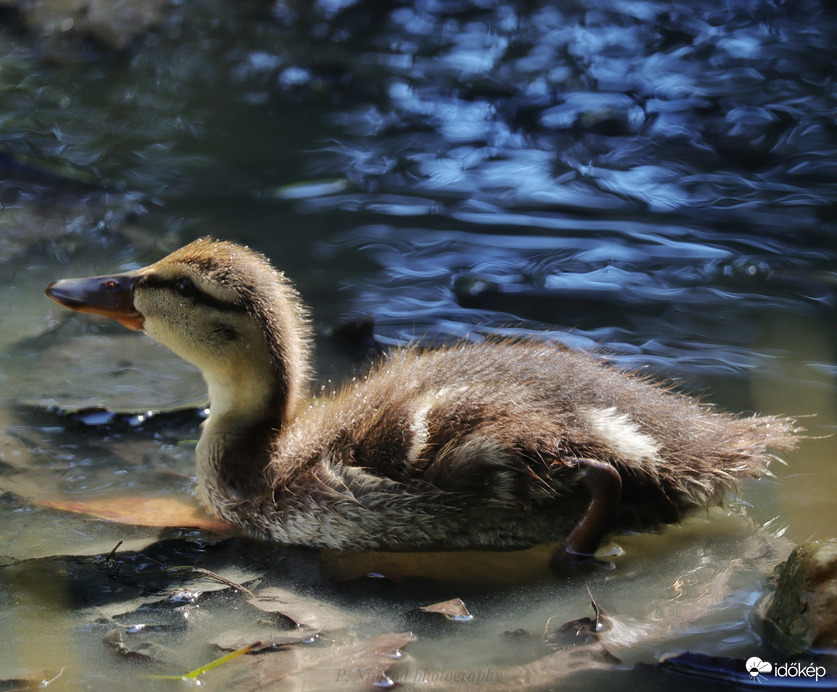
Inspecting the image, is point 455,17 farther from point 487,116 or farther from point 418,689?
point 418,689

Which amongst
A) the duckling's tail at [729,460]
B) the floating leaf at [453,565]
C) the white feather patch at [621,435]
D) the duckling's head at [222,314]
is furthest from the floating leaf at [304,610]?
the duckling's tail at [729,460]

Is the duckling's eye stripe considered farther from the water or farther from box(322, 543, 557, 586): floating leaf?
box(322, 543, 557, 586): floating leaf

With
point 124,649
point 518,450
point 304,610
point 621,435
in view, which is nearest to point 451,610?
point 304,610

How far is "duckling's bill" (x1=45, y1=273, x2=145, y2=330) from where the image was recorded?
12.5ft

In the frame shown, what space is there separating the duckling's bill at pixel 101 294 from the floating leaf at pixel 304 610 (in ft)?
4.46

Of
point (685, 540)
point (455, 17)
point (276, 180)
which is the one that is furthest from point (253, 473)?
point (455, 17)

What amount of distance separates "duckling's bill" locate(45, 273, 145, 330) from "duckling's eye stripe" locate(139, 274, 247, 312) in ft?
0.23

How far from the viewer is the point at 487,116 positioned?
7.64m

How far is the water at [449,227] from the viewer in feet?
10.3

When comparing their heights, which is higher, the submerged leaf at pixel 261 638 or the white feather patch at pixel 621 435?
the white feather patch at pixel 621 435

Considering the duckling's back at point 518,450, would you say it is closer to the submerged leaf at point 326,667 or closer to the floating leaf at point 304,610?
the floating leaf at point 304,610

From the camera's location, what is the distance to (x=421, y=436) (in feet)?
11.1

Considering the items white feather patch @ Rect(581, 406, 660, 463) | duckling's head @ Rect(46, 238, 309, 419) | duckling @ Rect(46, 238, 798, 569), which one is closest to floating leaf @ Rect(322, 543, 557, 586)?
duckling @ Rect(46, 238, 798, 569)

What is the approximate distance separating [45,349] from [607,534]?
9.63 feet
